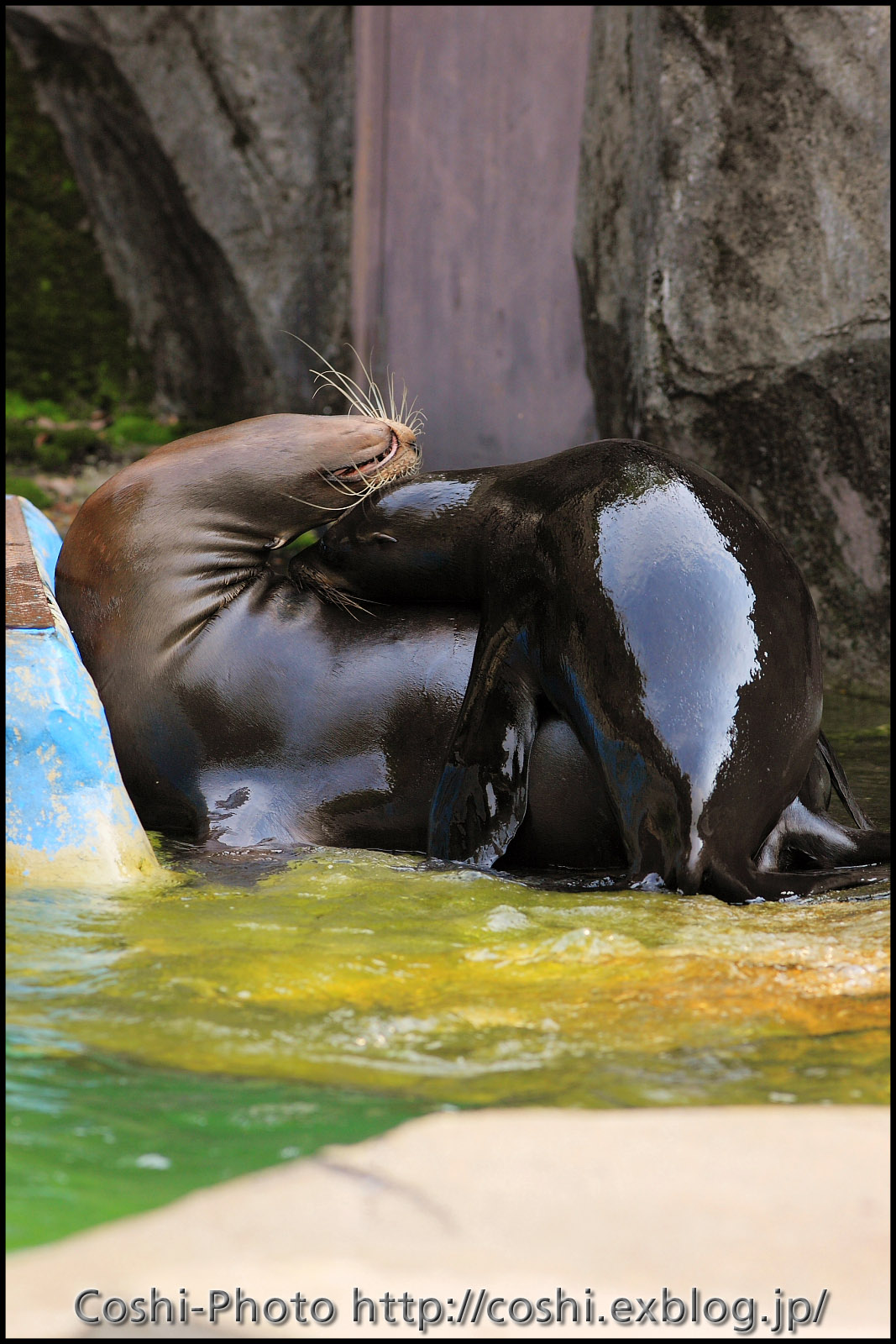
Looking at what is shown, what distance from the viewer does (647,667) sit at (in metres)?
2.43

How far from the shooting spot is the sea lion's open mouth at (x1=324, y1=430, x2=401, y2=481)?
10.0ft

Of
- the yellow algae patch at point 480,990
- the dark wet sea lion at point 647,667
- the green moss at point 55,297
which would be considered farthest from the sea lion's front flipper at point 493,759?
the green moss at point 55,297

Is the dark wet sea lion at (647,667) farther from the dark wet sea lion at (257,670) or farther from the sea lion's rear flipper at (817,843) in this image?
the dark wet sea lion at (257,670)

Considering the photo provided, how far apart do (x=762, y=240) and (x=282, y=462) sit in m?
3.05

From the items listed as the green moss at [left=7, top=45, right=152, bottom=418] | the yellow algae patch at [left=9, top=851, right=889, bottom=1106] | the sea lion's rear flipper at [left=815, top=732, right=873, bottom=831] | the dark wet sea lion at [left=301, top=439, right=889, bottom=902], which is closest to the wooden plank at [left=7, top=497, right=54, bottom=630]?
the yellow algae patch at [left=9, top=851, right=889, bottom=1106]

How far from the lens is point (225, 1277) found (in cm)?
111

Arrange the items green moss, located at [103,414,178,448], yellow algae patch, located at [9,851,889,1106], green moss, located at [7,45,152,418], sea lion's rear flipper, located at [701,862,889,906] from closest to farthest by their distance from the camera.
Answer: yellow algae patch, located at [9,851,889,1106], sea lion's rear flipper, located at [701,862,889,906], green moss, located at [103,414,178,448], green moss, located at [7,45,152,418]

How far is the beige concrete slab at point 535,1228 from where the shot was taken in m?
1.09

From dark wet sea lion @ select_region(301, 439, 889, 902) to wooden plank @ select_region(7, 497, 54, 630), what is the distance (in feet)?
2.70

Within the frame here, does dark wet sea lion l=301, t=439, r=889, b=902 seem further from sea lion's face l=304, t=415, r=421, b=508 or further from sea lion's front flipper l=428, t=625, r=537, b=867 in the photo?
sea lion's face l=304, t=415, r=421, b=508

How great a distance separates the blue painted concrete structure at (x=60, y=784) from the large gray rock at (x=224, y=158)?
20.0 ft

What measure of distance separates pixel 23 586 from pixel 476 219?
18.8 feet

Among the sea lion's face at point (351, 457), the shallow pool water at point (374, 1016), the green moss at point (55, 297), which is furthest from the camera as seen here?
the green moss at point (55, 297)

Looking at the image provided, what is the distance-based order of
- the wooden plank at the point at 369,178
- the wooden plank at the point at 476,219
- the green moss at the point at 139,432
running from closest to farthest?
the wooden plank at the point at 476,219, the wooden plank at the point at 369,178, the green moss at the point at 139,432
